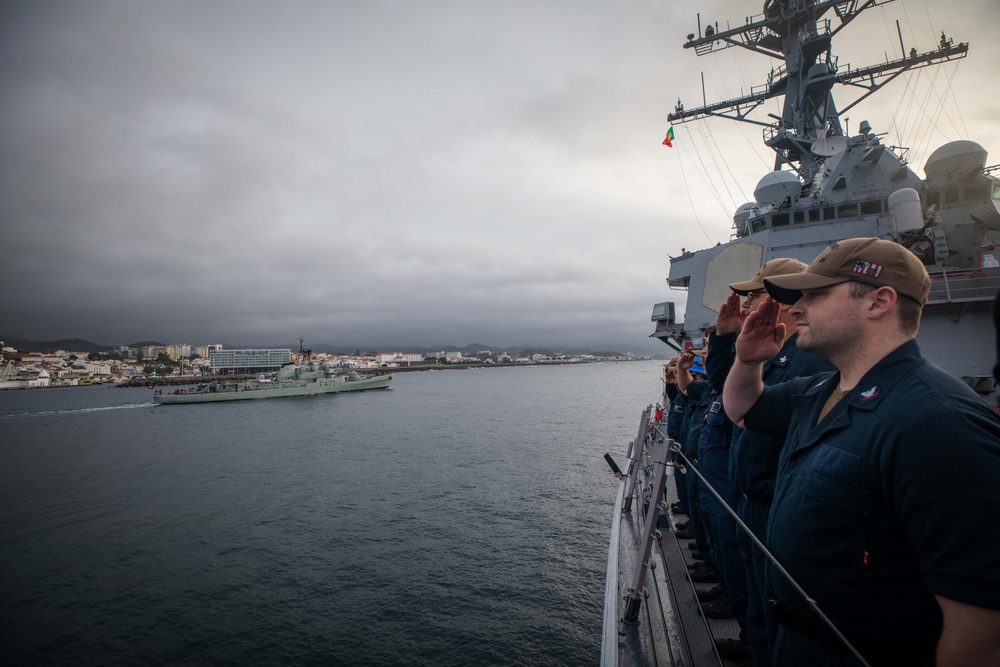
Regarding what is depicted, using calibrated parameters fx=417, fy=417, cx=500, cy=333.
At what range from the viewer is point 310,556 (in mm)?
7602

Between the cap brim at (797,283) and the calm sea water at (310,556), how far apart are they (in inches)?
199

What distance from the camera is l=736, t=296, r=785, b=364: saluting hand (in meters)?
1.88

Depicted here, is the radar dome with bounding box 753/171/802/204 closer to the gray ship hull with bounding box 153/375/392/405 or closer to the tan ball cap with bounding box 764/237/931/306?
the tan ball cap with bounding box 764/237/931/306

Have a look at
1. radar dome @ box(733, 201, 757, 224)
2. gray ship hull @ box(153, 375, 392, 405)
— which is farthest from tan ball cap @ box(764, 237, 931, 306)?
gray ship hull @ box(153, 375, 392, 405)

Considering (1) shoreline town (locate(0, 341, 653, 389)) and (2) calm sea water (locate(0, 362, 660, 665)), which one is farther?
(1) shoreline town (locate(0, 341, 653, 389))

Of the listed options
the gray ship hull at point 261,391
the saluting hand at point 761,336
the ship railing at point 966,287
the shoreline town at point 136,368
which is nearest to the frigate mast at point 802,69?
the ship railing at point 966,287

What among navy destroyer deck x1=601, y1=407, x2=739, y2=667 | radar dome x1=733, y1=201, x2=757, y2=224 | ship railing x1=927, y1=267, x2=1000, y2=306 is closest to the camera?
navy destroyer deck x1=601, y1=407, x2=739, y2=667

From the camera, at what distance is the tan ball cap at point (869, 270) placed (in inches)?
50.1

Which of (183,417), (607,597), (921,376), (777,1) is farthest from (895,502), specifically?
(183,417)

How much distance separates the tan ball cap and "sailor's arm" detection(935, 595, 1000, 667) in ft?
2.64

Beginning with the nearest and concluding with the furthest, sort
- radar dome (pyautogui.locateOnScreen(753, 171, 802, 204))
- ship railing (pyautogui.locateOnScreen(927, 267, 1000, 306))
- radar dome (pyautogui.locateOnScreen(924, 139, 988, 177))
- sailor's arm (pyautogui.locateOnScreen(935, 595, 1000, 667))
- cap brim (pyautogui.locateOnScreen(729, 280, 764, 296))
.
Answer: sailor's arm (pyautogui.locateOnScreen(935, 595, 1000, 667)), cap brim (pyautogui.locateOnScreen(729, 280, 764, 296)), ship railing (pyautogui.locateOnScreen(927, 267, 1000, 306)), radar dome (pyautogui.locateOnScreen(924, 139, 988, 177)), radar dome (pyautogui.locateOnScreen(753, 171, 802, 204))

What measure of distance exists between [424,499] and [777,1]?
821 inches

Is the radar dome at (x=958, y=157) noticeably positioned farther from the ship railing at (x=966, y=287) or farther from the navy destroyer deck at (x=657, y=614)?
the navy destroyer deck at (x=657, y=614)

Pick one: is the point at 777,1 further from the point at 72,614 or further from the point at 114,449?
the point at 114,449
